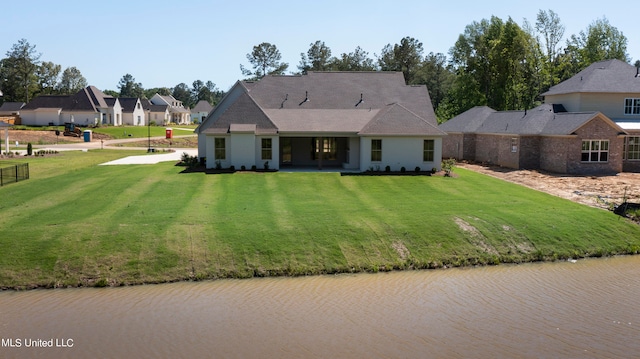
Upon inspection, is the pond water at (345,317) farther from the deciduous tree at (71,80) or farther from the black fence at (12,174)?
the deciduous tree at (71,80)

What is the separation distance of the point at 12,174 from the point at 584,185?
30.6 m

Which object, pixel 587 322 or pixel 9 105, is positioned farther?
pixel 9 105

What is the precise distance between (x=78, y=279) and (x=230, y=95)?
2355 cm

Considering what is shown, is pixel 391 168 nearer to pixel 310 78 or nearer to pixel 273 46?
pixel 310 78

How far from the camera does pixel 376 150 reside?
34.7 m

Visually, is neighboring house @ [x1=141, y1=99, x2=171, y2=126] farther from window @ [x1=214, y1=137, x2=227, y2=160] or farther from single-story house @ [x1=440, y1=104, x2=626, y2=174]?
window @ [x1=214, y1=137, x2=227, y2=160]

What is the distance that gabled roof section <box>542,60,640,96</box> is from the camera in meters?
41.9

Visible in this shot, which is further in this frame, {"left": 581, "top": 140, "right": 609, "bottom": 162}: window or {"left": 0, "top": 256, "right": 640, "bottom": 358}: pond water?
{"left": 581, "top": 140, "right": 609, "bottom": 162}: window

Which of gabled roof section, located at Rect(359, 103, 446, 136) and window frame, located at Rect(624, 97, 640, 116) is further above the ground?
window frame, located at Rect(624, 97, 640, 116)

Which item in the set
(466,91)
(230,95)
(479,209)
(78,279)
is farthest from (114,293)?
(466,91)

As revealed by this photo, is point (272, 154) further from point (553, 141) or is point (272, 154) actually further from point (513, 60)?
point (513, 60)

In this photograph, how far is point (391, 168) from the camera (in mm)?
34531

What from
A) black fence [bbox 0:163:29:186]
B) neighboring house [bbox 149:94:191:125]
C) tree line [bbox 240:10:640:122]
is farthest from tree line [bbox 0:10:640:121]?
black fence [bbox 0:163:29:186]

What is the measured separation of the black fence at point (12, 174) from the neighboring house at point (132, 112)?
6391 cm
